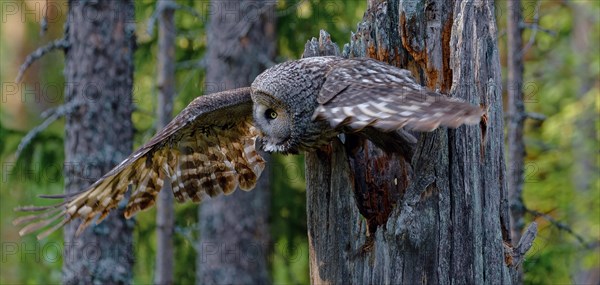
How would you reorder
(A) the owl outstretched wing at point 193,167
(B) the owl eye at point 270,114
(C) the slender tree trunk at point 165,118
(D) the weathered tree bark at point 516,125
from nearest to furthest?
(B) the owl eye at point 270,114
(A) the owl outstretched wing at point 193,167
(D) the weathered tree bark at point 516,125
(C) the slender tree trunk at point 165,118

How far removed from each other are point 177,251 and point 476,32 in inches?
309

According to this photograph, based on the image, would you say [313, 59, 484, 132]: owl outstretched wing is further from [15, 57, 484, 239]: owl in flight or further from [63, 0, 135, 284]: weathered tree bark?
[63, 0, 135, 284]: weathered tree bark

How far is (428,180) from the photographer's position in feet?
16.5

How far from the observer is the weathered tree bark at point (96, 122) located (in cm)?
812

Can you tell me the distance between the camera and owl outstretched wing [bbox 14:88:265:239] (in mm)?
6391

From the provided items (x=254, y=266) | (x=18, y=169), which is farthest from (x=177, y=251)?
(x=18, y=169)

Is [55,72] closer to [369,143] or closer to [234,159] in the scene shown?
[234,159]

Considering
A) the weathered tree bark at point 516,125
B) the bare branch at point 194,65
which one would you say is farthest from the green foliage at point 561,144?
the bare branch at point 194,65

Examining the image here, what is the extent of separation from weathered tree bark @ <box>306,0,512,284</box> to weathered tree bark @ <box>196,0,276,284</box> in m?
5.13

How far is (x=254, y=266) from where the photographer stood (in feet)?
36.7

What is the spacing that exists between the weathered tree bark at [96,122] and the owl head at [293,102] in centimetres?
266

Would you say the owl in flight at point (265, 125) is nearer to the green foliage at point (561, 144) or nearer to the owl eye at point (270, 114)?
the owl eye at point (270, 114)

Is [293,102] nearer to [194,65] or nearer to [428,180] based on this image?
[428,180]

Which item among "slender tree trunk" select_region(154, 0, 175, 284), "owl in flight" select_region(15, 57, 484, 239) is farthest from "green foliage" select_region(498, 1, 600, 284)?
"slender tree trunk" select_region(154, 0, 175, 284)
